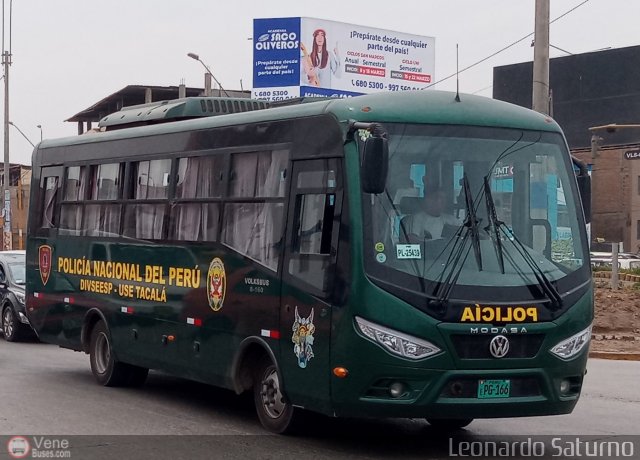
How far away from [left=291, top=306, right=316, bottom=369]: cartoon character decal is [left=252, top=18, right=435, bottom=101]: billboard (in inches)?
1537

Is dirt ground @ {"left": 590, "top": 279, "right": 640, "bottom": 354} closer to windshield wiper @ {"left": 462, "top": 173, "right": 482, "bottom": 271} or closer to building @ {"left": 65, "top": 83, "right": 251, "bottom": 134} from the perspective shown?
windshield wiper @ {"left": 462, "top": 173, "right": 482, "bottom": 271}

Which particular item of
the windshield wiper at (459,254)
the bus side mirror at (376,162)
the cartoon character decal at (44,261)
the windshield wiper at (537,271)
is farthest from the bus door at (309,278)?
the cartoon character decal at (44,261)

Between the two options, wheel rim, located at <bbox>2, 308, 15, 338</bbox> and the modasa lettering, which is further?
wheel rim, located at <bbox>2, 308, 15, 338</bbox>

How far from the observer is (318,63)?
169ft

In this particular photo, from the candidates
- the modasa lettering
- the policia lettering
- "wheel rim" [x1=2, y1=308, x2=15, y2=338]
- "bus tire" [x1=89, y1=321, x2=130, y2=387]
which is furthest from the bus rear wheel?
"wheel rim" [x1=2, y1=308, x2=15, y2=338]

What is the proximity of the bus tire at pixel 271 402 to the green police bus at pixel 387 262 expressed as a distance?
19 mm

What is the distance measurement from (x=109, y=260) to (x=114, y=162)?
3.92 feet

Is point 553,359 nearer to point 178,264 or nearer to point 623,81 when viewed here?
point 178,264

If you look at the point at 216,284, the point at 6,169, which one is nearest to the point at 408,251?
the point at 216,284

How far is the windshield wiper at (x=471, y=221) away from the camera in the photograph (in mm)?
9273

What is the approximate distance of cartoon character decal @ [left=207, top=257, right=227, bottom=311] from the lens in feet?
36.5

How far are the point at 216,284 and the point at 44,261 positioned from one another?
208 inches

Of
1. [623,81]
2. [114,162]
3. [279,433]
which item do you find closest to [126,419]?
[279,433]

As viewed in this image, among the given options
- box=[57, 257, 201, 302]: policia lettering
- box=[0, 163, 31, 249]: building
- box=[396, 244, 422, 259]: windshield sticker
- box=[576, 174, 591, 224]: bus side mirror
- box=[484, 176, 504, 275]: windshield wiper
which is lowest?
box=[57, 257, 201, 302]: policia lettering
